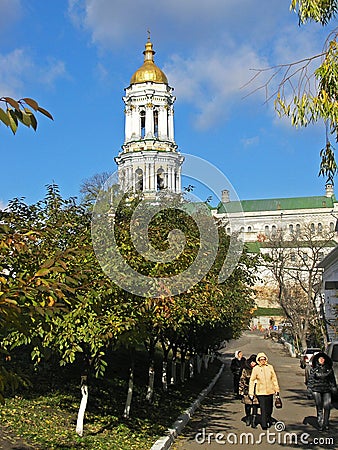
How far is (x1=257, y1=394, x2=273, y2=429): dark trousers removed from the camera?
12.3 metres

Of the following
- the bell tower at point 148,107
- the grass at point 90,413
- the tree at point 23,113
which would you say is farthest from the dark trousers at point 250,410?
the bell tower at point 148,107

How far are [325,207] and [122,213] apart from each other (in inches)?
4303

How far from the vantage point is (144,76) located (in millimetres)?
64312

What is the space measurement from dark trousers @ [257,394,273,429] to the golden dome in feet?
180

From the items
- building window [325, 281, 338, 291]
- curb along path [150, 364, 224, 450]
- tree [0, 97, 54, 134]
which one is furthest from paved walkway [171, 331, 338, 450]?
building window [325, 281, 338, 291]

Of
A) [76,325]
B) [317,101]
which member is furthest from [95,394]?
[317,101]

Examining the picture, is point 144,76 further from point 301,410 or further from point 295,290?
point 301,410

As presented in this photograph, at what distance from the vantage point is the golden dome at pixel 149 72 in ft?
210

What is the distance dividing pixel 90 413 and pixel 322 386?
501 cm

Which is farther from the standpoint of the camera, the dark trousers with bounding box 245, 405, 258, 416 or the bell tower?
the bell tower

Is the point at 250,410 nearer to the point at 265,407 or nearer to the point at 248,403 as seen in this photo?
the point at 248,403

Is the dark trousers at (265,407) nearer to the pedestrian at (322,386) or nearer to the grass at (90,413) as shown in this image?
the pedestrian at (322,386)

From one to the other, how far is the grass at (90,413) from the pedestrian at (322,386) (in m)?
3.16

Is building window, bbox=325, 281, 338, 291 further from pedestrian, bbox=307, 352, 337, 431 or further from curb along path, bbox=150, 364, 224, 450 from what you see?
pedestrian, bbox=307, 352, 337, 431
